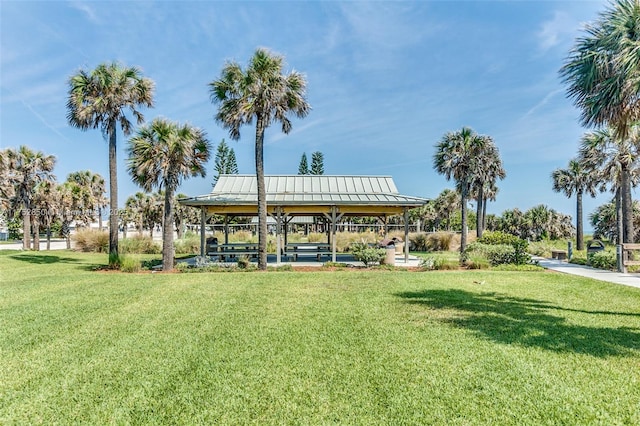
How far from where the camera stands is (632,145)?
56.0 feet

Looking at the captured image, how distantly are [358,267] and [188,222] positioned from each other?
41.1m

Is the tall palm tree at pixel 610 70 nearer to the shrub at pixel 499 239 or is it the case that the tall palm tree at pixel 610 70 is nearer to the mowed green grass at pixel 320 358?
the mowed green grass at pixel 320 358

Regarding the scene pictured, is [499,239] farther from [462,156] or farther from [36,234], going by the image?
[36,234]

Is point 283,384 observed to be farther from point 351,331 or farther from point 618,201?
point 618,201

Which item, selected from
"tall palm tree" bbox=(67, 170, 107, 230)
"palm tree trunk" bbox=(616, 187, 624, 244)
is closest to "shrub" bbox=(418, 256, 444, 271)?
"palm tree trunk" bbox=(616, 187, 624, 244)

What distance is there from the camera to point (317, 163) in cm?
6038

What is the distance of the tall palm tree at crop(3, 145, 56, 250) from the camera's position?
25.9m

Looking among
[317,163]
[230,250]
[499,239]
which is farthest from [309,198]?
[317,163]

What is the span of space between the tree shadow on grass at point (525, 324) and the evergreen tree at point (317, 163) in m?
51.4

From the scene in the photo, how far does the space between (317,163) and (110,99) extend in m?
45.3

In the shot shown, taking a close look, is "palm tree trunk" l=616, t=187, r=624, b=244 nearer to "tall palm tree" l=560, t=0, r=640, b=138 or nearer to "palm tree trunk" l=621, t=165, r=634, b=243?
"palm tree trunk" l=621, t=165, r=634, b=243

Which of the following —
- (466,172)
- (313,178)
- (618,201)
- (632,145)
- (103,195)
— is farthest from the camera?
(103,195)

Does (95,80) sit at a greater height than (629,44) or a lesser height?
greater

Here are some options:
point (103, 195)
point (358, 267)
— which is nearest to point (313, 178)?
point (358, 267)
